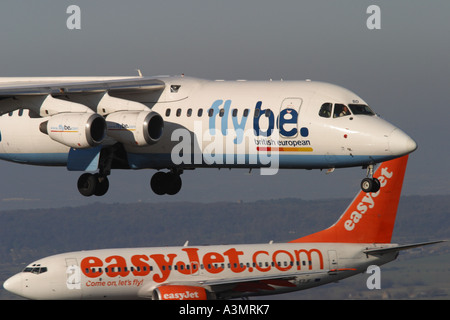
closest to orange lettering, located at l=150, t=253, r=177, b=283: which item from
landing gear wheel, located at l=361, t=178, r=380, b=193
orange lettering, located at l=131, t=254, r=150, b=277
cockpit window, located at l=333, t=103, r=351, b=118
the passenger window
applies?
orange lettering, located at l=131, t=254, r=150, b=277

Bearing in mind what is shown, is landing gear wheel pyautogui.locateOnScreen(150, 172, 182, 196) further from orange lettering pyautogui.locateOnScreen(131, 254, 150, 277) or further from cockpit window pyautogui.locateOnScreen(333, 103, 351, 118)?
orange lettering pyautogui.locateOnScreen(131, 254, 150, 277)

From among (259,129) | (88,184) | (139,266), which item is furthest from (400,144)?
(139,266)

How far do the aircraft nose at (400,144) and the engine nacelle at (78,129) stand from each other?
9924mm

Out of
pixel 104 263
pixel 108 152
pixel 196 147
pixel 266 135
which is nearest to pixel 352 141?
pixel 266 135

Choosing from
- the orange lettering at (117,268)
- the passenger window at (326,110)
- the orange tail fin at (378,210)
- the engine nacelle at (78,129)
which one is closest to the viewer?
the passenger window at (326,110)

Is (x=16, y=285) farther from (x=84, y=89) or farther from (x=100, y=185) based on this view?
(x=84, y=89)

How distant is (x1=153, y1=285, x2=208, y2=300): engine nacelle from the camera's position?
6681 cm

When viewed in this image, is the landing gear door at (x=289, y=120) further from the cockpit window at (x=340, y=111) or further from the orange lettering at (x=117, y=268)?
the orange lettering at (x=117, y=268)

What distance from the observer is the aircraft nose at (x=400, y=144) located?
1452 inches

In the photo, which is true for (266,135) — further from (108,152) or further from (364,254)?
(364,254)

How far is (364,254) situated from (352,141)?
3533 cm

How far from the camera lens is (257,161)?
38969mm

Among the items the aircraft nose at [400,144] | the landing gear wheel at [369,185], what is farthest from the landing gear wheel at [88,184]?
the aircraft nose at [400,144]

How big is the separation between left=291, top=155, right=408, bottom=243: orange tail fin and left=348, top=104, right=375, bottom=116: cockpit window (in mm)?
34598
